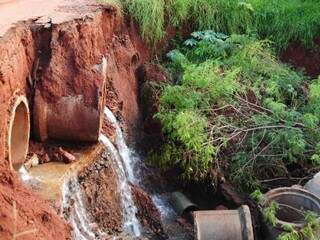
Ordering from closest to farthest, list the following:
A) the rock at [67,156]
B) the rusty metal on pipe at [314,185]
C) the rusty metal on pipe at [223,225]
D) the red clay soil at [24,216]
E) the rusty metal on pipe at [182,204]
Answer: the red clay soil at [24,216] < the rock at [67,156] < the rusty metal on pipe at [223,225] < the rusty metal on pipe at [314,185] < the rusty metal on pipe at [182,204]

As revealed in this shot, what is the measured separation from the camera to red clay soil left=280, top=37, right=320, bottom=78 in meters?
8.10

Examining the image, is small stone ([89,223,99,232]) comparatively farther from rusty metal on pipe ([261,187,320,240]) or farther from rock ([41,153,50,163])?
rusty metal on pipe ([261,187,320,240])

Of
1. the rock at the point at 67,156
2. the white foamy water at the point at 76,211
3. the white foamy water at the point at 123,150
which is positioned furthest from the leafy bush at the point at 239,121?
the white foamy water at the point at 76,211

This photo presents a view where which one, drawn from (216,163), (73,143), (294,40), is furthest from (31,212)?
(294,40)

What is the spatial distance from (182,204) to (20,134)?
6.89ft

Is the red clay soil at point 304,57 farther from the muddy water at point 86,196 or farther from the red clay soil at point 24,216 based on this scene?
the red clay soil at point 24,216

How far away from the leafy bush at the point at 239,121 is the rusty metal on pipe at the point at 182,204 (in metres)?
0.28

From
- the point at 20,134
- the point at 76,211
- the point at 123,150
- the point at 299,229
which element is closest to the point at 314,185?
the point at 299,229

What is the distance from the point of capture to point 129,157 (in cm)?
604

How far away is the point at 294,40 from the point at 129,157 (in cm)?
360

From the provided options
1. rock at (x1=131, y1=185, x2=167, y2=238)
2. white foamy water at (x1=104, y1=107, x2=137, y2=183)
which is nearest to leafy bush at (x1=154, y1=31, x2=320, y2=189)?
white foamy water at (x1=104, y1=107, x2=137, y2=183)

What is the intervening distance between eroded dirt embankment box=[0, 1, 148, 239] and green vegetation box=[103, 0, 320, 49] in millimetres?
1308

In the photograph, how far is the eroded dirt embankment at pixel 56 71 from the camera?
3703 mm

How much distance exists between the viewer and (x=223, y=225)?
5133mm
